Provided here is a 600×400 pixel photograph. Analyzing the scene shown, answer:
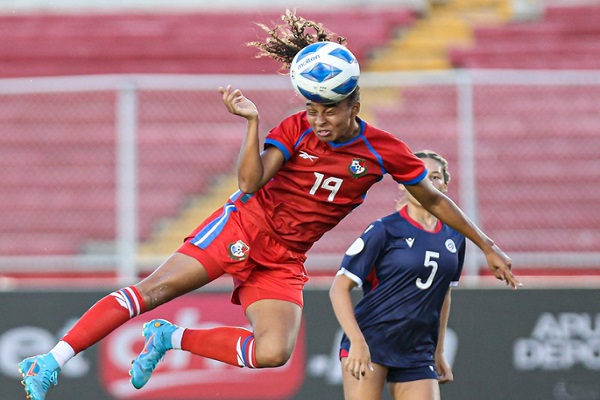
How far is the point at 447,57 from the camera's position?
→ 531 inches

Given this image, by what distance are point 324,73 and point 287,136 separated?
0.51m

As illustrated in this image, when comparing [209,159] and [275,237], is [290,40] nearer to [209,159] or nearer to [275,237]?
[275,237]

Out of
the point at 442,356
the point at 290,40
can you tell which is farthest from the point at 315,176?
the point at 442,356

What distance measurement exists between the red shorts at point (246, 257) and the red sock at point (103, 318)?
0.40 meters

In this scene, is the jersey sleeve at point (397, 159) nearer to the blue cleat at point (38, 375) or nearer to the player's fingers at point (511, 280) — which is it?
the player's fingers at point (511, 280)

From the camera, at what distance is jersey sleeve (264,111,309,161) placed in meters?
5.88

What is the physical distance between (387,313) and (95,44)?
26.7 ft

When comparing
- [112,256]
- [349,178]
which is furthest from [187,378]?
[349,178]

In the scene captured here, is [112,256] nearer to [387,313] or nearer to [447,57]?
[387,313]

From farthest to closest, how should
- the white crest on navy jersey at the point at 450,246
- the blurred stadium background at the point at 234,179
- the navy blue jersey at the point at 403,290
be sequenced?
the blurred stadium background at the point at 234,179 < the white crest on navy jersey at the point at 450,246 < the navy blue jersey at the point at 403,290

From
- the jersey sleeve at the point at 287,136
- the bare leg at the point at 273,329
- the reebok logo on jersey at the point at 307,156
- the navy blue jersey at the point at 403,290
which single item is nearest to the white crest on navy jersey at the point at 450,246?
the navy blue jersey at the point at 403,290

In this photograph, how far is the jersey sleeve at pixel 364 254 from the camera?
6246 millimetres

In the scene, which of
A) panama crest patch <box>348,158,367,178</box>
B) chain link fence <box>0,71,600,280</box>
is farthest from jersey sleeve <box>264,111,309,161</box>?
chain link fence <box>0,71,600,280</box>

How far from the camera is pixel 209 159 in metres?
Result: 10.6
